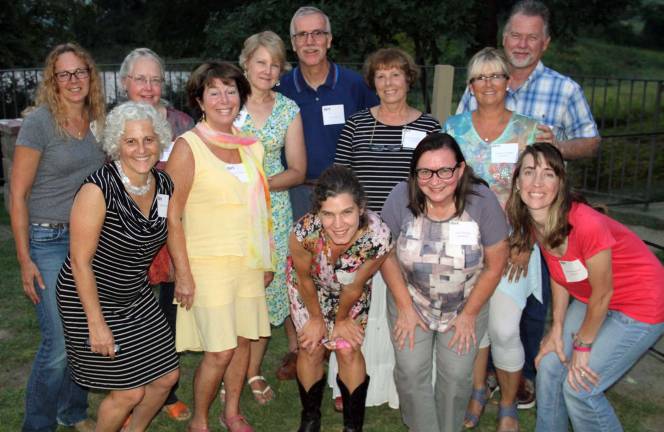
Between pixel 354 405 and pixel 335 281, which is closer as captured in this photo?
pixel 335 281

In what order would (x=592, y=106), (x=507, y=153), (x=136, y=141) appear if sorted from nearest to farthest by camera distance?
(x=136, y=141) → (x=507, y=153) → (x=592, y=106)

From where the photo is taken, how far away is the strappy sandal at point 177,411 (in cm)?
376

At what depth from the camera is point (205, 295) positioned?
318cm

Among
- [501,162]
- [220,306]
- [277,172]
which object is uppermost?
[501,162]

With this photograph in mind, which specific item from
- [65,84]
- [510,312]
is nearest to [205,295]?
[65,84]

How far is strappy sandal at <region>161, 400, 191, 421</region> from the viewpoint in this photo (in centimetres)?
376

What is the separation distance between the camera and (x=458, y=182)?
3115 mm

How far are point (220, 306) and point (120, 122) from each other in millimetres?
985

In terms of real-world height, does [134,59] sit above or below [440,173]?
above

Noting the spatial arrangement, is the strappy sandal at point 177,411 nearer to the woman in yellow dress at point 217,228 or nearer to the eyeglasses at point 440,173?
the woman in yellow dress at point 217,228

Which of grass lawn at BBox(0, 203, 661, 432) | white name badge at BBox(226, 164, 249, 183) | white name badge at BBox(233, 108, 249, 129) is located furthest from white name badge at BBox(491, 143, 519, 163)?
grass lawn at BBox(0, 203, 661, 432)

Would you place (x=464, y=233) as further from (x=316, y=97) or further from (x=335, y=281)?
(x=316, y=97)

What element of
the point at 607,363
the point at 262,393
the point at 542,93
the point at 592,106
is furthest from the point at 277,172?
the point at 592,106

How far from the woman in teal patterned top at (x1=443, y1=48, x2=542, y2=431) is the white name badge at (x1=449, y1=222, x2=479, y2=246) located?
31 cm
